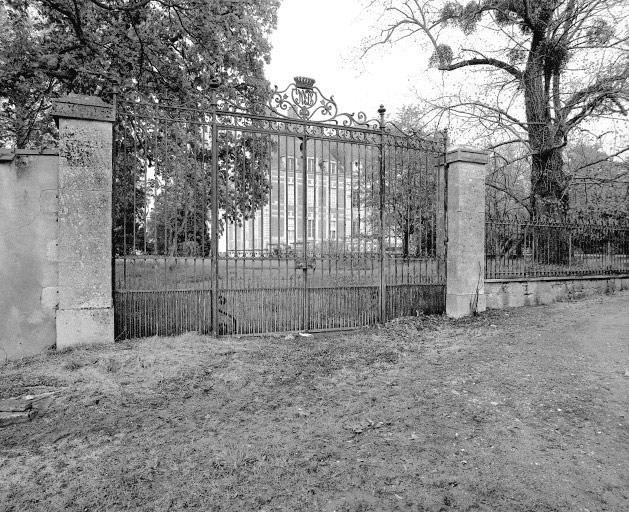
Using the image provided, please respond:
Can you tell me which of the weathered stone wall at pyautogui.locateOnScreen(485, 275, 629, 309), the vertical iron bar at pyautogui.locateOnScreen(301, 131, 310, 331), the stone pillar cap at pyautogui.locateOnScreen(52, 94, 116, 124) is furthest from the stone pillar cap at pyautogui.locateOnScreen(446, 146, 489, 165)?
the stone pillar cap at pyautogui.locateOnScreen(52, 94, 116, 124)

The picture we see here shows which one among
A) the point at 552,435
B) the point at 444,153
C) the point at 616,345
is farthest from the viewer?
the point at 444,153

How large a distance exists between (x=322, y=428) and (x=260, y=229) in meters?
3.56

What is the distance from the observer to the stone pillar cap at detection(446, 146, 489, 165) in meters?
7.67

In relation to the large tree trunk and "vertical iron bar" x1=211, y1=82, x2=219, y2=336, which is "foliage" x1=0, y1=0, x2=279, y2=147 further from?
the large tree trunk

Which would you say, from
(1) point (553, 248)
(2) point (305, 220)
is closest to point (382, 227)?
(2) point (305, 220)

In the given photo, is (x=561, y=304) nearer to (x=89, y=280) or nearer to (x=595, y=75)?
(x=595, y=75)

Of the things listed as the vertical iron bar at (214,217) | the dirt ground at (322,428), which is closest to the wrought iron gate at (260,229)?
the vertical iron bar at (214,217)

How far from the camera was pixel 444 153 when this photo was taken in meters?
7.96

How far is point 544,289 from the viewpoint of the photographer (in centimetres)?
945

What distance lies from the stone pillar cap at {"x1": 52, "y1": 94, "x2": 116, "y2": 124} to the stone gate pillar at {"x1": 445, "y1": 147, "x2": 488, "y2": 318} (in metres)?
5.73

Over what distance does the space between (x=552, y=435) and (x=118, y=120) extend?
6330 mm

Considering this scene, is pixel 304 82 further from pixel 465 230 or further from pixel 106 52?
pixel 106 52

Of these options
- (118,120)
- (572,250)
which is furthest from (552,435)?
Answer: (572,250)

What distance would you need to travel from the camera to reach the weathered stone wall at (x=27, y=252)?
523cm
